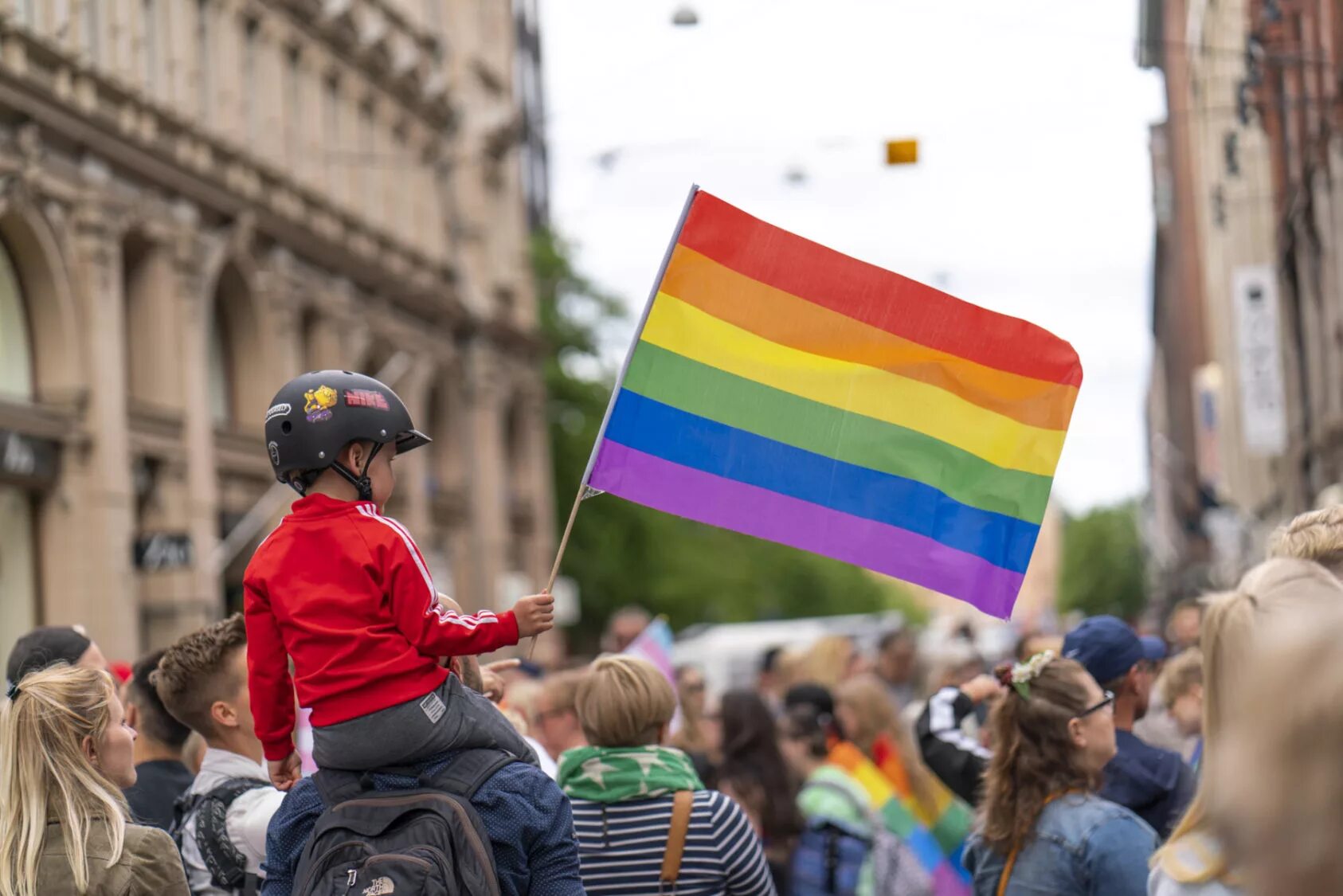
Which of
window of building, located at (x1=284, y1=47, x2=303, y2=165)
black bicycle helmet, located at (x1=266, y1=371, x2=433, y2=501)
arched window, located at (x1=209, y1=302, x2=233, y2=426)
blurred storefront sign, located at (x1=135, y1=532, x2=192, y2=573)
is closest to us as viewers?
black bicycle helmet, located at (x1=266, y1=371, x2=433, y2=501)

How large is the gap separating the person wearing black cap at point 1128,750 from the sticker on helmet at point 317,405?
8.65 ft

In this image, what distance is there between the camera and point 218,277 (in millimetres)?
29578

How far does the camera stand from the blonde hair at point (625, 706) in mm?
5812

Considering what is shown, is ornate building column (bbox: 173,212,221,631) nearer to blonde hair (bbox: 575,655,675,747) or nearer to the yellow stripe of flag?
blonde hair (bbox: 575,655,675,747)

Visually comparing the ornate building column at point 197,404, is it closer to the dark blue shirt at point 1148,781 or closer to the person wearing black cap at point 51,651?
the person wearing black cap at point 51,651

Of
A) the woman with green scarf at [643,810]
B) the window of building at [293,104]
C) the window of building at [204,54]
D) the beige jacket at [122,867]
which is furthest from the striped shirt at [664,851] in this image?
the window of building at [293,104]

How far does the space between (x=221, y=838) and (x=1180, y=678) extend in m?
4.52

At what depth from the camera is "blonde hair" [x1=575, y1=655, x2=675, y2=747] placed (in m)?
5.81

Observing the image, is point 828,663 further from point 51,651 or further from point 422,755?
point 422,755

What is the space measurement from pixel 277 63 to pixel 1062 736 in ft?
93.4

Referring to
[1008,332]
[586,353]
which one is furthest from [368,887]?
[586,353]

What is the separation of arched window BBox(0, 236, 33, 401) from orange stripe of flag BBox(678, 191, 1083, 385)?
1821 centimetres

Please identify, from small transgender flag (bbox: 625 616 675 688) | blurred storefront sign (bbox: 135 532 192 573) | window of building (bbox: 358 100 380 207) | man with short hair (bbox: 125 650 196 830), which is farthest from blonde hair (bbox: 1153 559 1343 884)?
window of building (bbox: 358 100 380 207)

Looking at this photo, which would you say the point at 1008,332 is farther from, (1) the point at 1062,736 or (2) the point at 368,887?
(2) the point at 368,887
